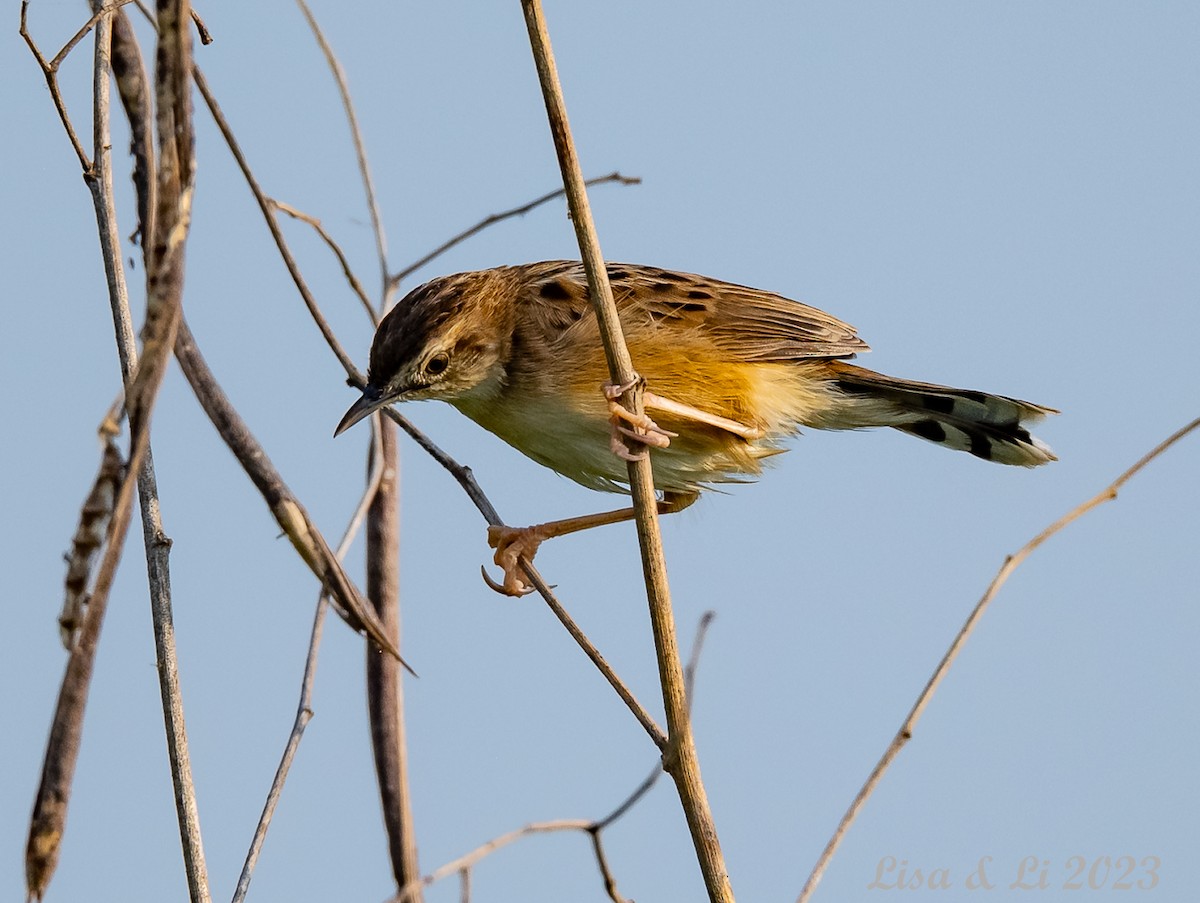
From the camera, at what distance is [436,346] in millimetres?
4500

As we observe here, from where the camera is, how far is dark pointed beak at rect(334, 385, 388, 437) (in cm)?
424

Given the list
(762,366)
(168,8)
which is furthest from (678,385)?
(168,8)

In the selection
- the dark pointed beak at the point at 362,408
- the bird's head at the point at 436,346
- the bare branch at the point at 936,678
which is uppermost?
the bird's head at the point at 436,346

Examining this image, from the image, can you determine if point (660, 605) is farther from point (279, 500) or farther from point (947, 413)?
point (947, 413)

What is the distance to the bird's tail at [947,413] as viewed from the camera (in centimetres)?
511

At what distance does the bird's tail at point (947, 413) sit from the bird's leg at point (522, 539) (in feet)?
3.29

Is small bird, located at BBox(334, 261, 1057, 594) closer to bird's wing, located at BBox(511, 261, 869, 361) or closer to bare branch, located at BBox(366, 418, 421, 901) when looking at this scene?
bird's wing, located at BBox(511, 261, 869, 361)

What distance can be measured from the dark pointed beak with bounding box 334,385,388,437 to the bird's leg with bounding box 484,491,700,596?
0.64 m

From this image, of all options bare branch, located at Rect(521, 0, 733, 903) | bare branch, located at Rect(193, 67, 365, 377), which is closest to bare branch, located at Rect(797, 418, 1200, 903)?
bare branch, located at Rect(521, 0, 733, 903)

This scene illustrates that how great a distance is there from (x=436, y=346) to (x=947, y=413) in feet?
6.84

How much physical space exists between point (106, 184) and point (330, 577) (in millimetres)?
1170

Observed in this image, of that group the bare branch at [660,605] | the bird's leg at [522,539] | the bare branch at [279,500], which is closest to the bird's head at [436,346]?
the bird's leg at [522,539]

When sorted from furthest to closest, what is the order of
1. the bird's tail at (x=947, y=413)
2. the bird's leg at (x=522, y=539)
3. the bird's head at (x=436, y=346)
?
the bird's tail at (x=947, y=413) < the bird's leg at (x=522, y=539) < the bird's head at (x=436, y=346)

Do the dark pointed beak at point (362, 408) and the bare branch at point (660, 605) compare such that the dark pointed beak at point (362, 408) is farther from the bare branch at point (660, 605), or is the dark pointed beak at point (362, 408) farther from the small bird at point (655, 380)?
the bare branch at point (660, 605)
